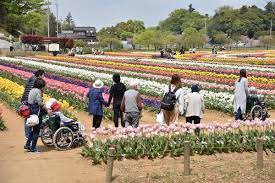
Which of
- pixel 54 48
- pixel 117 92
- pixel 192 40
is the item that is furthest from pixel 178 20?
pixel 117 92

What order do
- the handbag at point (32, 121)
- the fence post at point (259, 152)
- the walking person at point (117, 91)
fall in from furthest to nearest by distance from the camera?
1. the walking person at point (117, 91)
2. the handbag at point (32, 121)
3. the fence post at point (259, 152)

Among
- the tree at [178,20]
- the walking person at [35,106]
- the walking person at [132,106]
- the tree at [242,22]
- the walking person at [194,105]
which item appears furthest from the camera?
the tree at [178,20]

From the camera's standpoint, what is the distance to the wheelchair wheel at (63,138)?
10.4 m

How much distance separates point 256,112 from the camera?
14258 millimetres

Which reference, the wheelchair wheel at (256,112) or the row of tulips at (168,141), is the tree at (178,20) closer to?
the wheelchair wheel at (256,112)

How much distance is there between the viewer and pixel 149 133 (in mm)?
10234

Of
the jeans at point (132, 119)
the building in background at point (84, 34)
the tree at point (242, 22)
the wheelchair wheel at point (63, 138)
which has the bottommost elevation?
the wheelchair wheel at point (63, 138)

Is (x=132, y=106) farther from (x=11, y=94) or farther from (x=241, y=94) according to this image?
(x=11, y=94)

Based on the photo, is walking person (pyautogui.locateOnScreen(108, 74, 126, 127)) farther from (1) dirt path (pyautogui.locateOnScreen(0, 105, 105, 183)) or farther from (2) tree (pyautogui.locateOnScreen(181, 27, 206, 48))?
(2) tree (pyautogui.locateOnScreen(181, 27, 206, 48))

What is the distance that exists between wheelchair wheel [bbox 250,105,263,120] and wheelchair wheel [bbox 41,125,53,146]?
601cm

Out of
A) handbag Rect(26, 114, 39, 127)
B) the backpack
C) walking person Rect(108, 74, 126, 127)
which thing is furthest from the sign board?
handbag Rect(26, 114, 39, 127)

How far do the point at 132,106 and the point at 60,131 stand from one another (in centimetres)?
162

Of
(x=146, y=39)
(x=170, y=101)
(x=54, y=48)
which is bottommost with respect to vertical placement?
(x=170, y=101)

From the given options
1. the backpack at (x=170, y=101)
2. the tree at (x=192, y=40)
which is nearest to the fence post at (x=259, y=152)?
the backpack at (x=170, y=101)
